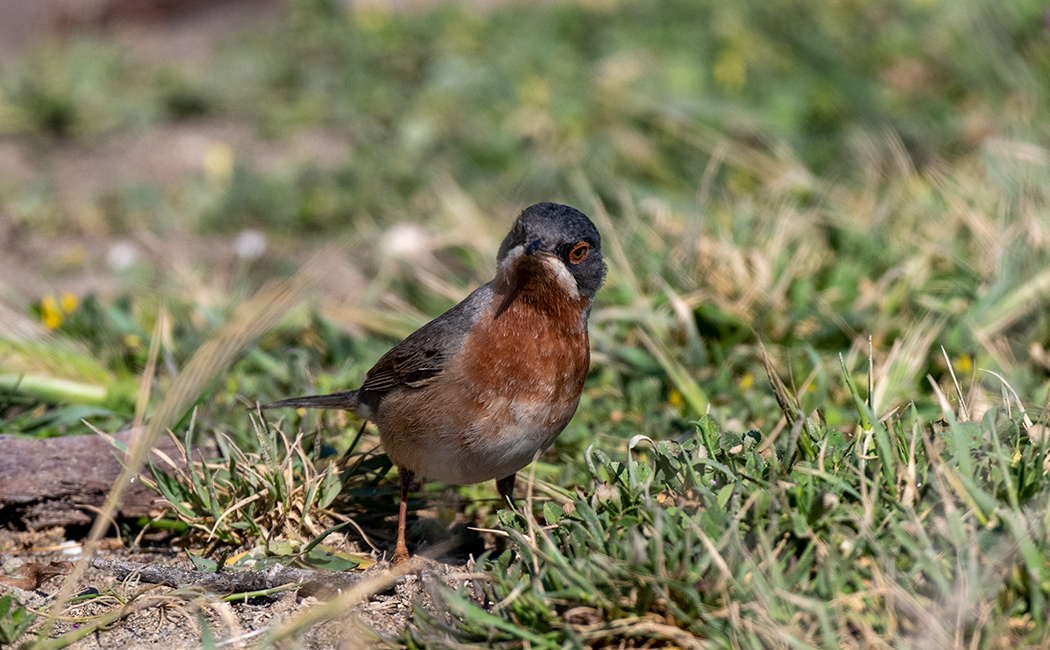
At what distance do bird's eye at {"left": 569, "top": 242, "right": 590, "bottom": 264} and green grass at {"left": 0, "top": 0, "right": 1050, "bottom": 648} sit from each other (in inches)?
28.9

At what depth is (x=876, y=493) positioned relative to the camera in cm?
287

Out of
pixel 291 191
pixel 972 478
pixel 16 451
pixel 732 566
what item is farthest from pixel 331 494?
pixel 291 191

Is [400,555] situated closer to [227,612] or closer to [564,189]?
[227,612]

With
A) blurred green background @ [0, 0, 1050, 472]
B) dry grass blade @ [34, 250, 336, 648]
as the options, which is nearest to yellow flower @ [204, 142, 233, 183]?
blurred green background @ [0, 0, 1050, 472]

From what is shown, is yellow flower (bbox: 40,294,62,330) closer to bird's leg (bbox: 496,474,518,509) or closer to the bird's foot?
the bird's foot

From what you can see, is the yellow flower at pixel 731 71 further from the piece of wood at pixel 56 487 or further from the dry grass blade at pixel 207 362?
the dry grass blade at pixel 207 362

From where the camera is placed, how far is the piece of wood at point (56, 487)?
405cm

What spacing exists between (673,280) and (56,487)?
318 centimetres

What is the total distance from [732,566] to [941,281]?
3308mm

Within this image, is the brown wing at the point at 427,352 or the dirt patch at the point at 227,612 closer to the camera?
the dirt patch at the point at 227,612

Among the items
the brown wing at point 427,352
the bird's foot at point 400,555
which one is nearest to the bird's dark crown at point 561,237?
the brown wing at point 427,352

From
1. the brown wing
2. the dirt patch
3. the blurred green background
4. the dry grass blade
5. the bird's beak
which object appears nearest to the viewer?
the dry grass blade

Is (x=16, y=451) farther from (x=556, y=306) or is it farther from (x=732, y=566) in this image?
(x=732, y=566)

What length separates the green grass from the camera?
2.80 m
